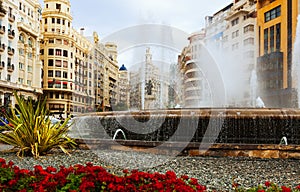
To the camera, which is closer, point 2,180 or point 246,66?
point 2,180

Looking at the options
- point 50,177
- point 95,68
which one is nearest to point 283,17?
point 50,177

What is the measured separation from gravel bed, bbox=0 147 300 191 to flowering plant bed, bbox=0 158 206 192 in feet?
4.55

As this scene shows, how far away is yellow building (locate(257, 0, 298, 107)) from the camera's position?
120ft

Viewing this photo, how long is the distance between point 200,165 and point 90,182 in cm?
336

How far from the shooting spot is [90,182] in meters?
3.42

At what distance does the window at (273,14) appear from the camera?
4000 centimetres

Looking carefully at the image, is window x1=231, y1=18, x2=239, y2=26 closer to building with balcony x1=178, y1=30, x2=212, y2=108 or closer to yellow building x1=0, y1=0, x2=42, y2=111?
building with balcony x1=178, y1=30, x2=212, y2=108

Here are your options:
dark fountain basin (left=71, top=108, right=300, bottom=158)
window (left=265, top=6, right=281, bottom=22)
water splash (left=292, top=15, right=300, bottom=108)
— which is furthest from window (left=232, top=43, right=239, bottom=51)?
dark fountain basin (left=71, top=108, right=300, bottom=158)

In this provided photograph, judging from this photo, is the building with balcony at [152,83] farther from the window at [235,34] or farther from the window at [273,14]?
the window at [273,14]

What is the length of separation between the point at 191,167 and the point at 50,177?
9.96 ft

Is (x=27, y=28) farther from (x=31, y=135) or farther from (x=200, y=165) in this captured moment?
(x=200, y=165)

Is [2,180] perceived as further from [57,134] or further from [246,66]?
[246,66]

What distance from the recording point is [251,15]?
170ft

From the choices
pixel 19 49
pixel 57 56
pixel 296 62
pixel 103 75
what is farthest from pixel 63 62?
pixel 296 62
